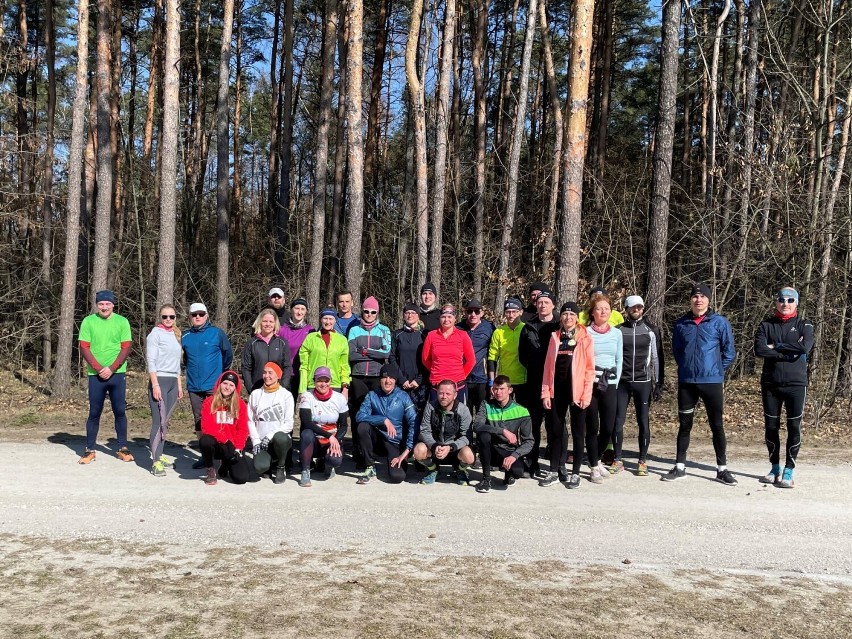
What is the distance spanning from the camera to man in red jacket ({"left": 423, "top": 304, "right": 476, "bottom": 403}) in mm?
7629

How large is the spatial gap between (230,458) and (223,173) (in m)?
11.9

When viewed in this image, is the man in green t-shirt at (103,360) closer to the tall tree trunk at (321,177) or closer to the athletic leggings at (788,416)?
the athletic leggings at (788,416)

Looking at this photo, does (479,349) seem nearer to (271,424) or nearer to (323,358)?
(323,358)

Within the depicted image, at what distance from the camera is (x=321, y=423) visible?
734 centimetres

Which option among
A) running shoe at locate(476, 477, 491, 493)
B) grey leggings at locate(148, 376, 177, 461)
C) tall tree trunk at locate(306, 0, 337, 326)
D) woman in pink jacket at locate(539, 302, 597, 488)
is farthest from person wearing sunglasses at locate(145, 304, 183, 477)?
tall tree trunk at locate(306, 0, 337, 326)

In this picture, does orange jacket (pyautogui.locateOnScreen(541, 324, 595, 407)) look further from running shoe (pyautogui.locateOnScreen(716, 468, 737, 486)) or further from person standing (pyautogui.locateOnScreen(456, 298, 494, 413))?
running shoe (pyautogui.locateOnScreen(716, 468, 737, 486))

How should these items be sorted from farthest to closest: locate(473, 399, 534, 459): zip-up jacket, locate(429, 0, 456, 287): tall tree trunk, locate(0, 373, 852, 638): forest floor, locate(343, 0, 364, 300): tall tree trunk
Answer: locate(429, 0, 456, 287): tall tree trunk
locate(343, 0, 364, 300): tall tree trunk
locate(473, 399, 534, 459): zip-up jacket
locate(0, 373, 852, 638): forest floor

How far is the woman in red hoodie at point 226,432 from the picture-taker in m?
7.06

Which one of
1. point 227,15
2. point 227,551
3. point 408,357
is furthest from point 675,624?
point 227,15

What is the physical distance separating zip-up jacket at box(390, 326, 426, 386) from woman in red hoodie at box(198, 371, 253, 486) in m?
1.87

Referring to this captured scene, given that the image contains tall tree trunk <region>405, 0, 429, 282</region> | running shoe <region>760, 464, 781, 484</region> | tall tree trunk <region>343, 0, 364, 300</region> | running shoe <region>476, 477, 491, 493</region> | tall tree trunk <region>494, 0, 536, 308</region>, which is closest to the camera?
running shoe <region>476, 477, 491, 493</region>

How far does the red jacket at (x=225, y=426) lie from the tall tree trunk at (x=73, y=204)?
299 inches

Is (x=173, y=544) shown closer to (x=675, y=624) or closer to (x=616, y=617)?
(x=616, y=617)

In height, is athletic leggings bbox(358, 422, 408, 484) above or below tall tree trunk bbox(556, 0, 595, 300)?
below
